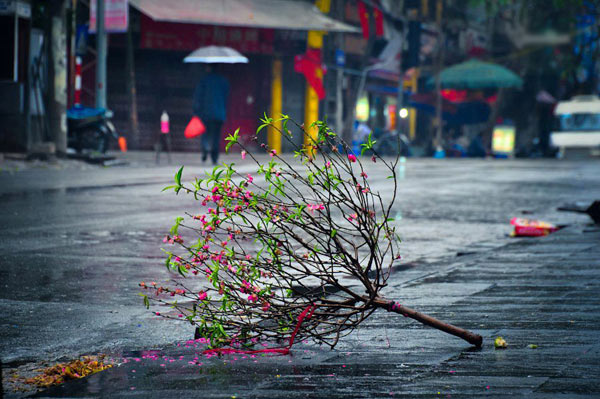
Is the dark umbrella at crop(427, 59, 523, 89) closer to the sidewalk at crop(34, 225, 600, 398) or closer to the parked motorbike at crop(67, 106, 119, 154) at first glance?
the parked motorbike at crop(67, 106, 119, 154)

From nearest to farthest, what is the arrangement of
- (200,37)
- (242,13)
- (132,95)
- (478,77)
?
(242,13) < (132,95) < (200,37) < (478,77)

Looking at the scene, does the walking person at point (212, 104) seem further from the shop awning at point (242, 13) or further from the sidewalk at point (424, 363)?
the sidewalk at point (424, 363)

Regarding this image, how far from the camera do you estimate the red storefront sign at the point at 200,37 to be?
1239 inches

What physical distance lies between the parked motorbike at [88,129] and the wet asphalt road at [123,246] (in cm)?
283

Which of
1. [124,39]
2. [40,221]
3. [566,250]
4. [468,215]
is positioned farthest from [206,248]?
[124,39]

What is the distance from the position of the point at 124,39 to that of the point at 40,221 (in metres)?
21.4

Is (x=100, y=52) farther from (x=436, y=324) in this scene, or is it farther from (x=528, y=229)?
(x=436, y=324)

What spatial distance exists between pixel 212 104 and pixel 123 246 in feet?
46.8

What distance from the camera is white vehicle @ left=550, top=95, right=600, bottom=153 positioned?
45.7 meters

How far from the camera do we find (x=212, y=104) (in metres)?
23.2

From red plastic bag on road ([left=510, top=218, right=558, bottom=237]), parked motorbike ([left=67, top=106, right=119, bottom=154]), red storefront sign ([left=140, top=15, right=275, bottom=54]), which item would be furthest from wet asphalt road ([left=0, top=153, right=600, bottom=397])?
red storefront sign ([left=140, top=15, right=275, bottom=54])

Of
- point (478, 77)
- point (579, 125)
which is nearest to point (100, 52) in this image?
point (478, 77)

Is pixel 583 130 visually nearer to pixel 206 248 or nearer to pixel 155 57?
pixel 155 57

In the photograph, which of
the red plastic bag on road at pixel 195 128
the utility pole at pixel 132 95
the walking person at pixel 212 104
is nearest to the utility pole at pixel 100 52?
the red plastic bag on road at pixel 195 128
